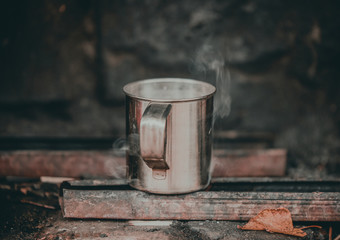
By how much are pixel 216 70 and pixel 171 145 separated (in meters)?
0.82

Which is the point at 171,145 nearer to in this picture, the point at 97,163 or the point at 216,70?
the point at 97,163

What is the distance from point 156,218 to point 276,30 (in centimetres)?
120

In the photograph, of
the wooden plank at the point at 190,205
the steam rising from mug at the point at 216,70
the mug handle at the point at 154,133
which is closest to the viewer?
the mug handle at the point at 154,133

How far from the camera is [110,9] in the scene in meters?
1.85

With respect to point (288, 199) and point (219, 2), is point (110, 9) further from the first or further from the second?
point (288, 199)

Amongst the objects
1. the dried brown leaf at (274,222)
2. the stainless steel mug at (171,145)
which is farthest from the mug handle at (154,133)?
the dried brown leaf at (274,222)

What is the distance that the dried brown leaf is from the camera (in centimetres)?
107

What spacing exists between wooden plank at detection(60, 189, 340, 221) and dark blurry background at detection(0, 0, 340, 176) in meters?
0.71

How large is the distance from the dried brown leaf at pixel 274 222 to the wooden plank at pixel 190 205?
28mm

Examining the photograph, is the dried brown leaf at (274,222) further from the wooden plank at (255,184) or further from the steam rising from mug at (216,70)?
the steam rising from mug at (216,70)

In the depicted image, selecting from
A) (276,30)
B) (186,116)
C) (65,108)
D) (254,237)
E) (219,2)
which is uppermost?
(219,2)

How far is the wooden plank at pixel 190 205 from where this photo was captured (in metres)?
1.11

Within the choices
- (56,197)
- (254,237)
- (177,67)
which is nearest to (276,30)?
(177,67)

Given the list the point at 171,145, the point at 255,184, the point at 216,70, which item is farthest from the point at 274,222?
the point at 216,70
